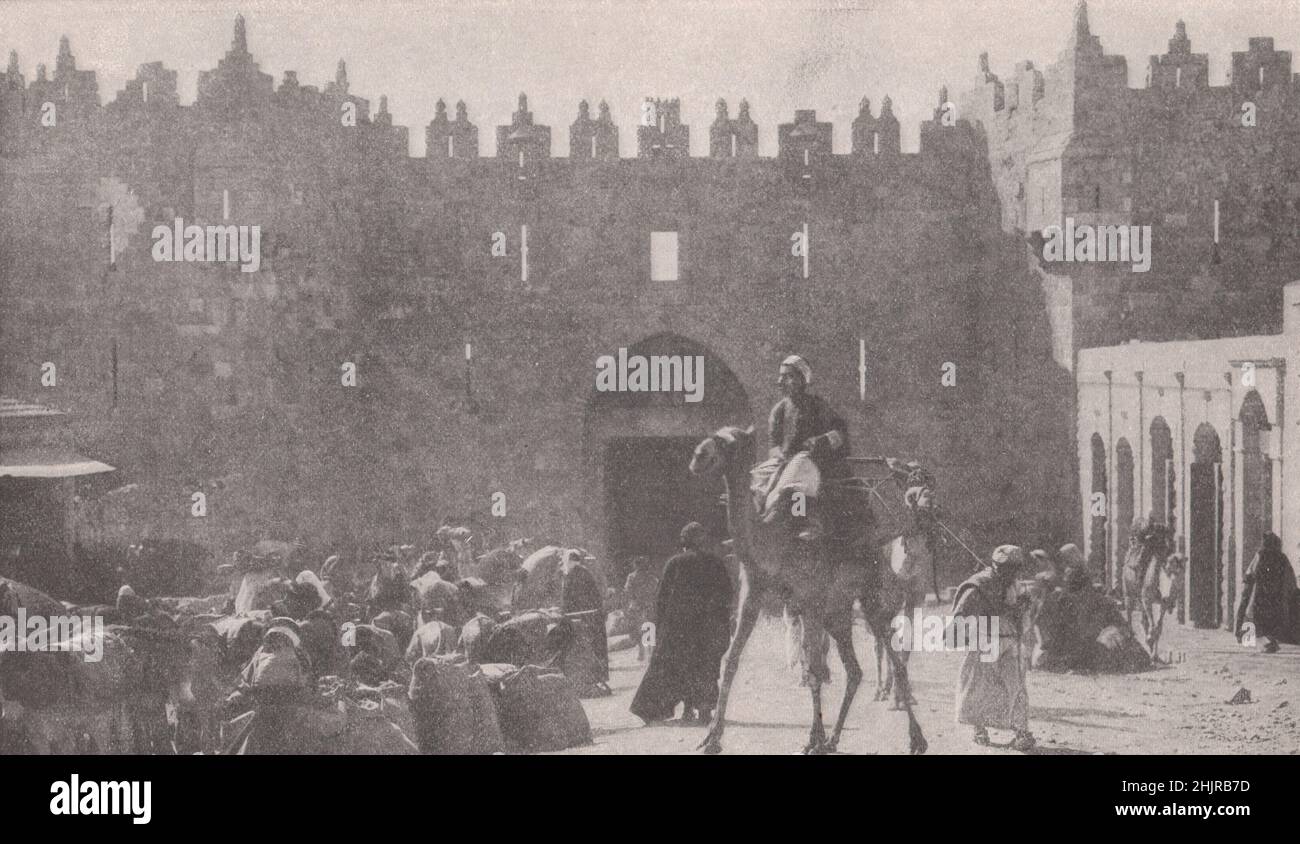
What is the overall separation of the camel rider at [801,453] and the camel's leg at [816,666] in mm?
695

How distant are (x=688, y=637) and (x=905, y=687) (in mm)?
2088

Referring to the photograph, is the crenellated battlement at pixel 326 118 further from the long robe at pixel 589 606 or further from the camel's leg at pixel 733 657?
the camel's leg at pixel 733 657

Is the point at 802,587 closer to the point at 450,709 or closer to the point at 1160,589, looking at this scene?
the point at 450,709

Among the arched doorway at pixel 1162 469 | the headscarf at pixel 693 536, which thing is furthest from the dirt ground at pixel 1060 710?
the arched doorway at pixel 1162 469

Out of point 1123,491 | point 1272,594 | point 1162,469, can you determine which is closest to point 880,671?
point 1272,594

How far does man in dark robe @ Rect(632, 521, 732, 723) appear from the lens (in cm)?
1470

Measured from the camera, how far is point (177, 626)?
1422cm

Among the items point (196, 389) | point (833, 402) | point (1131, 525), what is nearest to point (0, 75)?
point (196, 389)

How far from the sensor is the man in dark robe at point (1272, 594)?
52.5 ft

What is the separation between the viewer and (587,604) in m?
16.1

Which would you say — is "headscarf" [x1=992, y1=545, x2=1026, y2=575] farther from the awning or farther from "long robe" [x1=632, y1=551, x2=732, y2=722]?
the awning

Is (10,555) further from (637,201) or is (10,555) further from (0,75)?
(637,201)

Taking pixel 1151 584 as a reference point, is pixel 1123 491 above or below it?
above

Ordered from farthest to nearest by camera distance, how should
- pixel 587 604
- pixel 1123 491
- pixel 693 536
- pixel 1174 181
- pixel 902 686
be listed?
1. pixel 1174 181
2. pixel 1123 491
3. pixel 587 604
4. pixel 693 536
5. pixel 902 686
